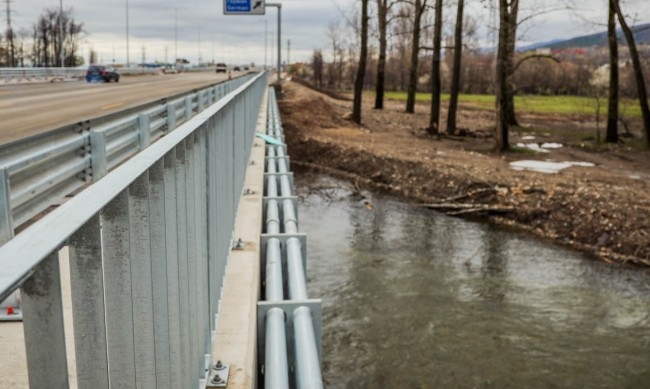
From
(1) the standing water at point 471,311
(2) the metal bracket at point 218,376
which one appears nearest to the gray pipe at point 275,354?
(2) the metal bracket at point 218,376

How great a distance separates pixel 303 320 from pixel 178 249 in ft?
4.22

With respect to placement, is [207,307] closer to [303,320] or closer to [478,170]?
[303,320]

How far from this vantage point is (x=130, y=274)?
1.92 m

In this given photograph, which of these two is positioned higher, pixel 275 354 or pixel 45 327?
pixel 45 327

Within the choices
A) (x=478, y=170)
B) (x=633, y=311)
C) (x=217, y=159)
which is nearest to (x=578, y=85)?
(x=478, y=170)

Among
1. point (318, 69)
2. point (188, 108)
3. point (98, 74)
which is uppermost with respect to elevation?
point (318, 69)

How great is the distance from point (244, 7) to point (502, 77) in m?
23.4

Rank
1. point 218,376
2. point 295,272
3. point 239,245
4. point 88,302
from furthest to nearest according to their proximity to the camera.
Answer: point 239,245 → point 295,272 → point 218,376 → point 88,302

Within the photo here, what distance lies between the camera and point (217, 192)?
4.55 m

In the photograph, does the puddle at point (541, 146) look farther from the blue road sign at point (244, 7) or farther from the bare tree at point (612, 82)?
the blue road sign at point (244, 7)

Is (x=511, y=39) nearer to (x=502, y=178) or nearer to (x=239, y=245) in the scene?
(x=502, y=178)

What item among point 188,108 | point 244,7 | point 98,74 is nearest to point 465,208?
point 188,108

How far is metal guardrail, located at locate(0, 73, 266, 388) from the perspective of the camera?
4.20 feet

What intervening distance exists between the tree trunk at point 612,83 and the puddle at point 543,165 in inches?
222
